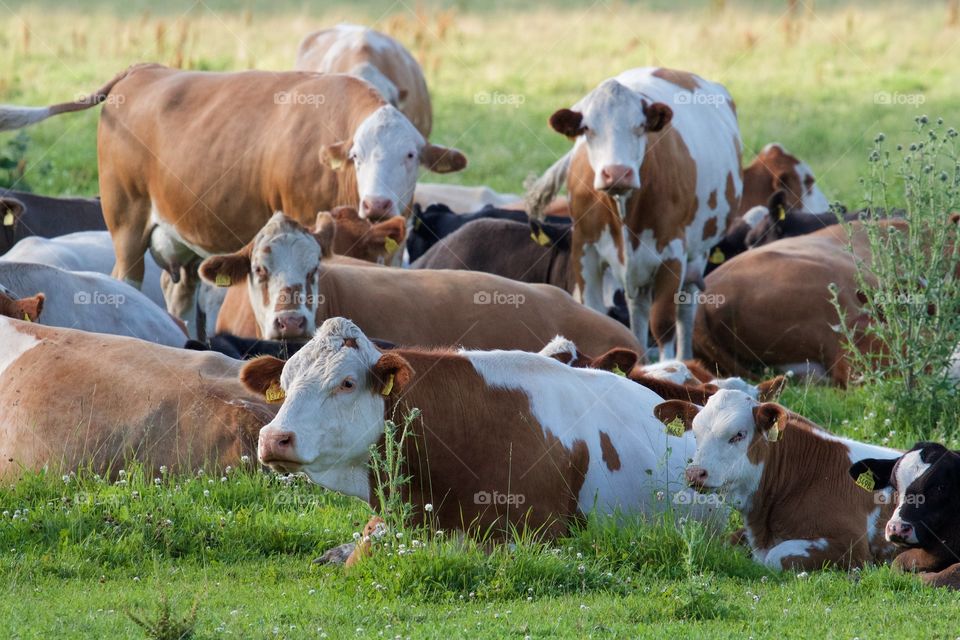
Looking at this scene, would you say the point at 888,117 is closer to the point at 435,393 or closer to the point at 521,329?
the point at 521,329

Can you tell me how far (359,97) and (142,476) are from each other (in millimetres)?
5459

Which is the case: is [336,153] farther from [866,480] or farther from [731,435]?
[866,480]

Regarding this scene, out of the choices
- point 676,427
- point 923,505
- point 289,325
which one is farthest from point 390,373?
point 289,325

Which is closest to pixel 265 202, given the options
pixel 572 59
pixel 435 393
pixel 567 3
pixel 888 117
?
pixel 435 393

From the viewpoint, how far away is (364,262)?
40.3ft

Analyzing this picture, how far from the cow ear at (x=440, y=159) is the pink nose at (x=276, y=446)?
6363 mm

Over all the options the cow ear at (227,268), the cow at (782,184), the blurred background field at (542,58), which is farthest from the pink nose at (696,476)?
the blurred background field at (542,58)

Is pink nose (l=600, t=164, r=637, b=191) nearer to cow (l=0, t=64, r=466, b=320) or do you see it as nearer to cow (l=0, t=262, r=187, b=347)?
cow (l=0, t=64, r=466, b=320)

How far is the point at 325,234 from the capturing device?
11164 millimetres

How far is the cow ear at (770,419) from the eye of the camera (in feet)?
25.4

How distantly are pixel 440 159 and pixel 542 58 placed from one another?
1772 centimetres

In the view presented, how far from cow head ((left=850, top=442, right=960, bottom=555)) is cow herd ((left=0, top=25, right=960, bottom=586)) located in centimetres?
2

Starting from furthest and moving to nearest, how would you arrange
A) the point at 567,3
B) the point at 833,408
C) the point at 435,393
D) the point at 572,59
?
the point at 567,3 < the point at 572,59 < the point at 833,408 < the point at 435,393

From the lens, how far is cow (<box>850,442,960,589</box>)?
728 centimetres
